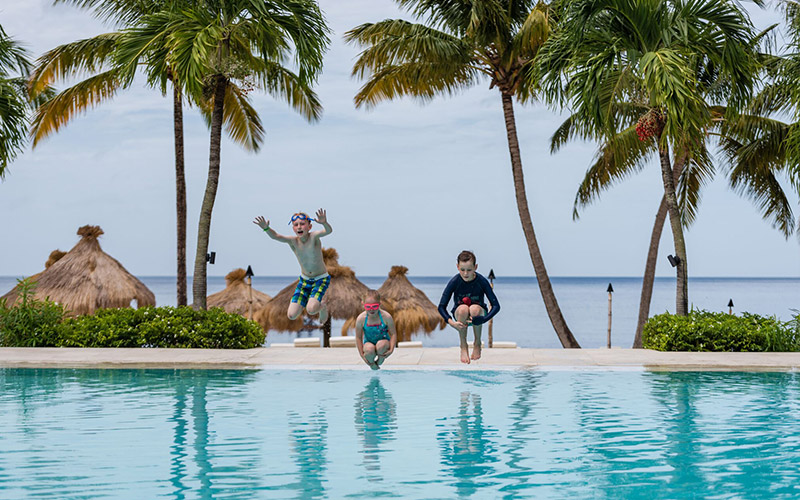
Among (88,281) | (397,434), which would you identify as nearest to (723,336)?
(397,434)

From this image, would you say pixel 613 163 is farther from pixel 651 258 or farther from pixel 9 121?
pixel 9 121

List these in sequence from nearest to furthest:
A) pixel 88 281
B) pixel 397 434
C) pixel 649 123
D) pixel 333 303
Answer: pixel 397 434 → pixel 649 123 → pixel 88 281 → pixel 333 303

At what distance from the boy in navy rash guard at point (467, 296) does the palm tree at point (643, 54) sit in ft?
21.3

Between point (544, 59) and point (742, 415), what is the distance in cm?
896

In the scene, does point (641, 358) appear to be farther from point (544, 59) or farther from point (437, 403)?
point (544, 59)

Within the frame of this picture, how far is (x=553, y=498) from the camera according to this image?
6.18 m

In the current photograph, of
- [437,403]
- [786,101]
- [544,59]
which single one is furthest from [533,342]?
[437,403]

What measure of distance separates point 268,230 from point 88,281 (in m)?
16.0

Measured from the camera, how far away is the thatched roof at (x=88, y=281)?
23922 millimetres

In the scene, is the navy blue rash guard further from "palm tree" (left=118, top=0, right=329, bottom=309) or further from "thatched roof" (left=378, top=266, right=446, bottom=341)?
"thatched roof" (left=378, top=266, right=446, bottom=341)

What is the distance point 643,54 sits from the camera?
15.7 meters

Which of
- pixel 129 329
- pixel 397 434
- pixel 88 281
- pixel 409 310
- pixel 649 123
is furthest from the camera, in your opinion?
pixel 409 310

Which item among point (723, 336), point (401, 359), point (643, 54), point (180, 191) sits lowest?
point (401, 359)

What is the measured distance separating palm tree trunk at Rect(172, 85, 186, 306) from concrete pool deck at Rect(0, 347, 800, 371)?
558cm
